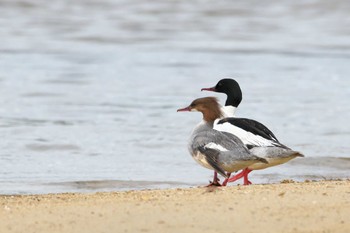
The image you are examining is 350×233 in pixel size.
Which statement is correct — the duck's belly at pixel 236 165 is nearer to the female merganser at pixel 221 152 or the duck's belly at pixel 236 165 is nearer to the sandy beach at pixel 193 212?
the female merganser at pixel 221 152

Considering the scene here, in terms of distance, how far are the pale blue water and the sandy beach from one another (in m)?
2.48

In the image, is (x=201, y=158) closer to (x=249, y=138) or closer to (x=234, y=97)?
(x=249, y=138)

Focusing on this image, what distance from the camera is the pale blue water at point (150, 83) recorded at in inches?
421

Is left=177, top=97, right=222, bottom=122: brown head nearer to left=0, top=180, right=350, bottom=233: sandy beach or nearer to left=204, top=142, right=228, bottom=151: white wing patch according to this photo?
left=204, top=142, right=228, bottom=151: white wing patch

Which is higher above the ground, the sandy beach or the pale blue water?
the sandy beach

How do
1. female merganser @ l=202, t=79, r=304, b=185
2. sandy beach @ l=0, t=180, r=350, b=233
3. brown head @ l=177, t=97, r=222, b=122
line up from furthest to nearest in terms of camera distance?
1. brown head @ l=177, t=97, r=222, b=122
2. female merganser @ l=202, t=79, r=304, b=185
3. sandy beach @ l=0, t=180, r=350, b=233

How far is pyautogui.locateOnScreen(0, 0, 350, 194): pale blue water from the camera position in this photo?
35.1 feet

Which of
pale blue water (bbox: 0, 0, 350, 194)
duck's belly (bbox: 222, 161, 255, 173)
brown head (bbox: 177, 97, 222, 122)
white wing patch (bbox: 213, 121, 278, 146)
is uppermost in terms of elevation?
brown head (bbox: 177, 97, 222, 122)

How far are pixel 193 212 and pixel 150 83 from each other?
10167 millimetres

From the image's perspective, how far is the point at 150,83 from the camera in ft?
54.7

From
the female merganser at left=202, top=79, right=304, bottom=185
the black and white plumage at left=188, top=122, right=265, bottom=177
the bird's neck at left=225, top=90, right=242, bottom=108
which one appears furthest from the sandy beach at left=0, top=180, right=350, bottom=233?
the bird's neck at left=225, top=90, right=242, bottom=108

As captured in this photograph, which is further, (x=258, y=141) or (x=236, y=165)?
(x=258, y=141)

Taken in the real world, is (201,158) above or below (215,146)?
below

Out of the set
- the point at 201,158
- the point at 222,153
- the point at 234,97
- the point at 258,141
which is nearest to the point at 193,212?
the point at 222,153
